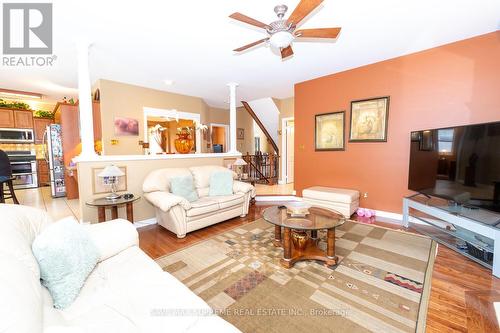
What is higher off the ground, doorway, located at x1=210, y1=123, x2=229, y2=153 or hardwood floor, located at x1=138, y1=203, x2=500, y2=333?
doorway, located at x1=210, y1=123, x2=229, y2=153

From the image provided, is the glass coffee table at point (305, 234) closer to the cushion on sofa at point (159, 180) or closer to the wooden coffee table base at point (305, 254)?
the wooden coffee table base at point (305, 254)

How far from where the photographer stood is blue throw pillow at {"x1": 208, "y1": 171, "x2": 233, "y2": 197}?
12.2 ft

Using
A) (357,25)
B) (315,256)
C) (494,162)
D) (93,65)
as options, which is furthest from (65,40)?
Result: (494,162)

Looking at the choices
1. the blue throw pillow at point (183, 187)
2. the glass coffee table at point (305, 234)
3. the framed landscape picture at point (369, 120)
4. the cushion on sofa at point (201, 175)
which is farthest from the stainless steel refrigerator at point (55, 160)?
the framed landscape picture at point (369, 120)

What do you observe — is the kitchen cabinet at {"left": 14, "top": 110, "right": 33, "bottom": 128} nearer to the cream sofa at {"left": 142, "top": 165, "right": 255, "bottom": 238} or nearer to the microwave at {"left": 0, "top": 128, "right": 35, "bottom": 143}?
the microwave at {"left": 0, "top": 128, "right": 35, "bottom": 143}

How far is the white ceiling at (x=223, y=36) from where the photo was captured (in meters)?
2.21

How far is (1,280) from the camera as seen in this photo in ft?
2.34

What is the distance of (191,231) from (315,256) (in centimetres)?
176

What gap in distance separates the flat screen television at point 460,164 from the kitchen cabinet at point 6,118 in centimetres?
952

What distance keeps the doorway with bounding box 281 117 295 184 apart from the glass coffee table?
4.02m

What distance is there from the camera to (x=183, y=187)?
3.30 m

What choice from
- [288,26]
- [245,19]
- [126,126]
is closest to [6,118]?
[126,126]

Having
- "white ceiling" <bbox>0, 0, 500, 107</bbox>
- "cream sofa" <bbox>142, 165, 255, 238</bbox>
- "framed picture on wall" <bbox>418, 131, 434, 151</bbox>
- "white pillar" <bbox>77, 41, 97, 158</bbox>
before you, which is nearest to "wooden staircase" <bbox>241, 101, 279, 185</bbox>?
"white ceiling" <bbox>0, 0, 500, 107</bbox>

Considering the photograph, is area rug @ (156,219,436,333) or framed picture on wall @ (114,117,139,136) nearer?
area rug @ (156,219,436,333)
